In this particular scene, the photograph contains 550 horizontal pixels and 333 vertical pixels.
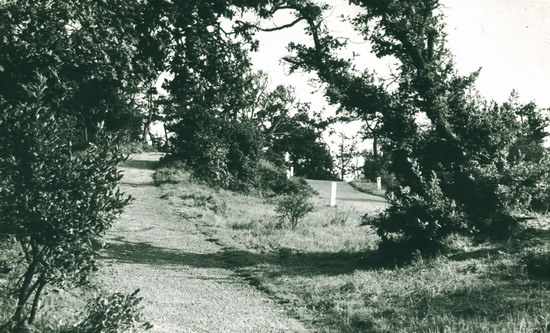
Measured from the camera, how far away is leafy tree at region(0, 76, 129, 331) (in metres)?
4.34

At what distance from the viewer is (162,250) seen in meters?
11.6

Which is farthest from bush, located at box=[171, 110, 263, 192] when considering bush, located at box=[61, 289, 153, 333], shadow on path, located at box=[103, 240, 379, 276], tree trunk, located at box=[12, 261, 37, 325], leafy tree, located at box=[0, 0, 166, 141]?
bush, located at box=[61, 289, 153, 333]

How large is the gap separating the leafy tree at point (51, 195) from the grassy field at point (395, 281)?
3438 millimetres

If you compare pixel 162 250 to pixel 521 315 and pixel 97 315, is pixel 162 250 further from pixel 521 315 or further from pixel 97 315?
pixel 521 315

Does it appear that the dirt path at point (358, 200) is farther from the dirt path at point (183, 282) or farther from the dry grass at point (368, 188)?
the dirt path at point (183, 282)

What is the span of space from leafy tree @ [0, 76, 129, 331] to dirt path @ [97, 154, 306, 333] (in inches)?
46.3

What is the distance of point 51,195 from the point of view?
14.6ft

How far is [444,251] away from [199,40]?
6534 millimetres

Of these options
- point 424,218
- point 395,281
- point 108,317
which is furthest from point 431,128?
point 108,317

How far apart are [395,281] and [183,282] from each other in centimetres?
387

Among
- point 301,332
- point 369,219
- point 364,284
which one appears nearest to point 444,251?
point 369,219

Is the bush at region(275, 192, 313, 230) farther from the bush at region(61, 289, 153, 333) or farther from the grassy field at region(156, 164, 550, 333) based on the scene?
the bush at region(61, 289, 153, 333)

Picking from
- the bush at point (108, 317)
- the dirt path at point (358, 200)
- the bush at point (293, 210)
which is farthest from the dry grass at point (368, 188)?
the bush at point (108, 317)

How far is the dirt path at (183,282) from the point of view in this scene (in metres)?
6.56
